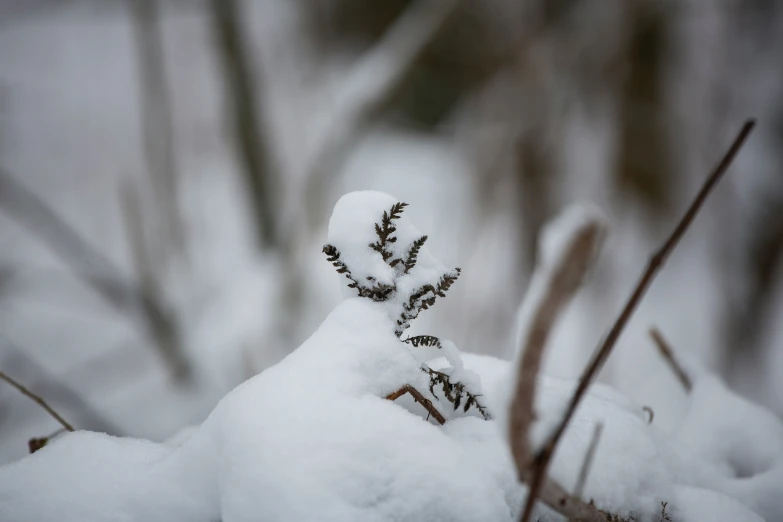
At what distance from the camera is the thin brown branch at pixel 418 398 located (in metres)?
0.51

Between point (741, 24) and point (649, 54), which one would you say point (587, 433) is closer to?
point (741, 24)

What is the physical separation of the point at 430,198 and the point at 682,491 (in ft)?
14.3

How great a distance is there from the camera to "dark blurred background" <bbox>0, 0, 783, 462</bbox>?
98.3 inches

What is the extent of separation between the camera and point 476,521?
16.7 inches

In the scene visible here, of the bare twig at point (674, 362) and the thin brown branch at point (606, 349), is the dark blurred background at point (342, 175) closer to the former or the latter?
the bare twig at point (674, 362)

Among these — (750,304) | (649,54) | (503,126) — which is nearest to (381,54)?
(503,126)

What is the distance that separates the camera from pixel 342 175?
181 inches

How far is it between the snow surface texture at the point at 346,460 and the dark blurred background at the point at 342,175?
41.1 inches

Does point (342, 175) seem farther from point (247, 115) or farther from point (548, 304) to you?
point (548, 304)

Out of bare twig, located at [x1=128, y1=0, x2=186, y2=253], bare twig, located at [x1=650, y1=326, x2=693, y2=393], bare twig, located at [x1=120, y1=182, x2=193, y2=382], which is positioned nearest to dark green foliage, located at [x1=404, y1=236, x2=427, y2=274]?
bare twig, located at [x1=650, y1=326, x2=693, y2=393]

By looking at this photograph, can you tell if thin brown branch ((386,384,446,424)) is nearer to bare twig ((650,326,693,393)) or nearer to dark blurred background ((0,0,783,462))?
bare twig ((650,326,693,393))

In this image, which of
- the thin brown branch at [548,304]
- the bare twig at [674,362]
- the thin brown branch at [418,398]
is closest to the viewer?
the thin brown branch at [548,304]

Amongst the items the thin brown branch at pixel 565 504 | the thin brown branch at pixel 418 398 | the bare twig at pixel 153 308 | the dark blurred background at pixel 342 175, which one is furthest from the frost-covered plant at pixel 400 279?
the bare twig at pixel 153 308

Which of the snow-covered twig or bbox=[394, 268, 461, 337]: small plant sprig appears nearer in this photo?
the snow-covered twig
